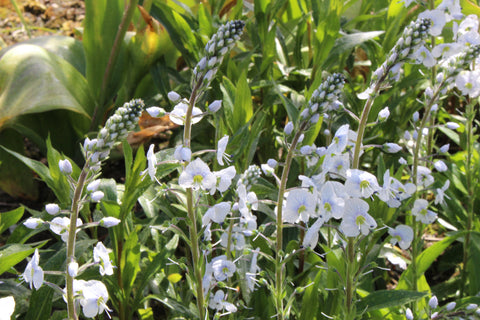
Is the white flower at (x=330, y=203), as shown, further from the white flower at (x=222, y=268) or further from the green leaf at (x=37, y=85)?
the green leaf at (x=37, y=85)

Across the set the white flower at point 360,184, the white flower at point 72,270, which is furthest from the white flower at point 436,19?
the white flower at point 72,270

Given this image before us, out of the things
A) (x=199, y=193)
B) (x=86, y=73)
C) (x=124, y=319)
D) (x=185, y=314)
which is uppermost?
(x=199, y=193)

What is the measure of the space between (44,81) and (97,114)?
1.10ft

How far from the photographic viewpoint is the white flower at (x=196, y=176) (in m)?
1.52

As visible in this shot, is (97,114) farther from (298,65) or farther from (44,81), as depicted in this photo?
(298,65)

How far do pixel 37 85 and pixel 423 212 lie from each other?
202cm

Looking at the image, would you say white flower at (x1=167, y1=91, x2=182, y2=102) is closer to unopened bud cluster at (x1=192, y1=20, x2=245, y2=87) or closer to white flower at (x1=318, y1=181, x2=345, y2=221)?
unopened bud cluster at (x1=192, y1=20, x2=245, y2=87)

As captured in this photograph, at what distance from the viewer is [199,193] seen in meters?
1.66

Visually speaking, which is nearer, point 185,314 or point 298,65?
point 185,314

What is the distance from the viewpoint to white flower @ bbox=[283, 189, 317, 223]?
160 cm

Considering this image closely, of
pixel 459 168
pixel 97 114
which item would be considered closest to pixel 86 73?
pixel 97 114

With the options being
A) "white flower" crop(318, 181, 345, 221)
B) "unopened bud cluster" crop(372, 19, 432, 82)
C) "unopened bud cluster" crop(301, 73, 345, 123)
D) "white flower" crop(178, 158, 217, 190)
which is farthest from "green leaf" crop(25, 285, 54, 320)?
"unopened bud cluster" crop(372, 19, 432, 82)

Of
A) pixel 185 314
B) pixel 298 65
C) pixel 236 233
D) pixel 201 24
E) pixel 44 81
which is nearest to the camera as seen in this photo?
pixel 236 233

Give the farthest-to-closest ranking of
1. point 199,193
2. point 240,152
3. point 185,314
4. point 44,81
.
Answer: point 44,81
point 240,152
point 185,314
point 199,193
